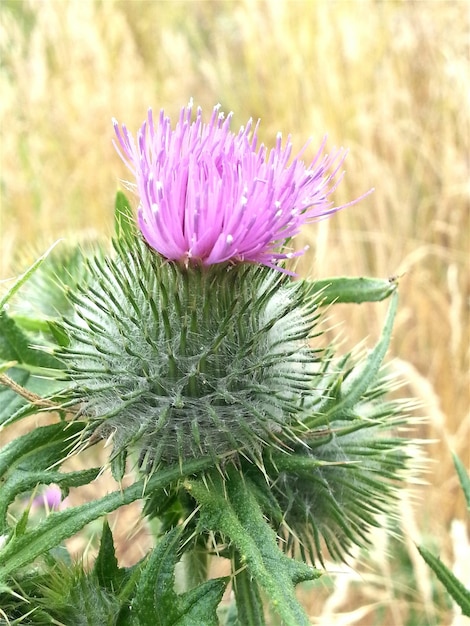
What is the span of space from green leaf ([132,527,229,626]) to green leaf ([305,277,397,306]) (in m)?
0.92

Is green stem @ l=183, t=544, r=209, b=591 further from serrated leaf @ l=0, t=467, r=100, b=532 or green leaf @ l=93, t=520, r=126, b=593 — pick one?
serrated leaf @ l=0, t=467, r=100, b=532

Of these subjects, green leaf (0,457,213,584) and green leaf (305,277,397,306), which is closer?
green leaf (0,457,213,584)

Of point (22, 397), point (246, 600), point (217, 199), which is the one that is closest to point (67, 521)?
point (22, 397)

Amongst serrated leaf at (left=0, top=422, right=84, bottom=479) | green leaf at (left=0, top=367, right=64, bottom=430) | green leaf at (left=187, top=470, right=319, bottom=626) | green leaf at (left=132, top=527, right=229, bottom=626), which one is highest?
green leaf at (left=0, top=367, right=64, bottom=430)

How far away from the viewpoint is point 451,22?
20.1 feet

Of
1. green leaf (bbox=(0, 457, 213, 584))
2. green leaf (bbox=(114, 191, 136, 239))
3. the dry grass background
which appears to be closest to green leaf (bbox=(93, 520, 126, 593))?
green leaf (bbox=(0, 457, 213, 584))

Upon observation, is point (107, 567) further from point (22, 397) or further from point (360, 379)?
point (360, 379)

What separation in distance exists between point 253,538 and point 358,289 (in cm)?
90

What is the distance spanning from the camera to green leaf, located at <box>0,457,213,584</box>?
1439 mm

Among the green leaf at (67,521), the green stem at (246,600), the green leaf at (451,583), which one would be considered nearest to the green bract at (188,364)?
the green leaf at (67,521)

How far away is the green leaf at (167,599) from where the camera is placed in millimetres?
1403

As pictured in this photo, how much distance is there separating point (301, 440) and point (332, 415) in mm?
103

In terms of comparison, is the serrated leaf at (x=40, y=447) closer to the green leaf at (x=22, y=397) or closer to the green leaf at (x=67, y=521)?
the green leaf at (x=22, y=397)

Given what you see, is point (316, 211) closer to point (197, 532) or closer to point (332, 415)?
point (332, 415)
